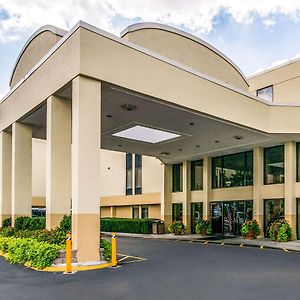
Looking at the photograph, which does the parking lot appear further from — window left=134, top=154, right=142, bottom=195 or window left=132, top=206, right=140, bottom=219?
window left=134, top=154, right=142, bottom=195

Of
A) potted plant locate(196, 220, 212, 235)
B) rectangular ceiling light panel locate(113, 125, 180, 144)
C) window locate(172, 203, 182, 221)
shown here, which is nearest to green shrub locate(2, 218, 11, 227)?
rectangular ceiling light panel locate(113, 125, 180, 144)

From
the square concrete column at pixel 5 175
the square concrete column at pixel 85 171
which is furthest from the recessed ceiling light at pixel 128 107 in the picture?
the square concrete column at pixel 5 175

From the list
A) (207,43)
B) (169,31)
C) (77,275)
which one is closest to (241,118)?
(207,43)

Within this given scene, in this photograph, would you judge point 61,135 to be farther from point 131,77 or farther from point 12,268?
point 12,268

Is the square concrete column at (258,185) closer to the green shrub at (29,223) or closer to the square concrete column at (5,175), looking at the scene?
the green shrub at (29,223)

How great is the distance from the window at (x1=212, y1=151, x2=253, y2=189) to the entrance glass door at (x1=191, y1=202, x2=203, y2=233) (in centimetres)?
208

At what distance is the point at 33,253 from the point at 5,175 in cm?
1033

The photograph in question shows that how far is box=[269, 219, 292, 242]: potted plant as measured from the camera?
20.0m

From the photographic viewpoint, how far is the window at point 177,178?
29150 mm

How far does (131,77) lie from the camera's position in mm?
13828

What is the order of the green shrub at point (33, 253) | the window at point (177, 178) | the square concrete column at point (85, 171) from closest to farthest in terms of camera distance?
the green shrub at point (33, 253), the square concrete column at point (85, 171), the window at point (177, 178)

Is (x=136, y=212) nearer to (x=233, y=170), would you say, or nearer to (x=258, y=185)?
(x=233, y=170)

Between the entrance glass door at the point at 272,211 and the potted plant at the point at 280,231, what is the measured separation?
1.03 m

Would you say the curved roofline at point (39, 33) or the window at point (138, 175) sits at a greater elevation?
the curved roofline at point (39, 33)
